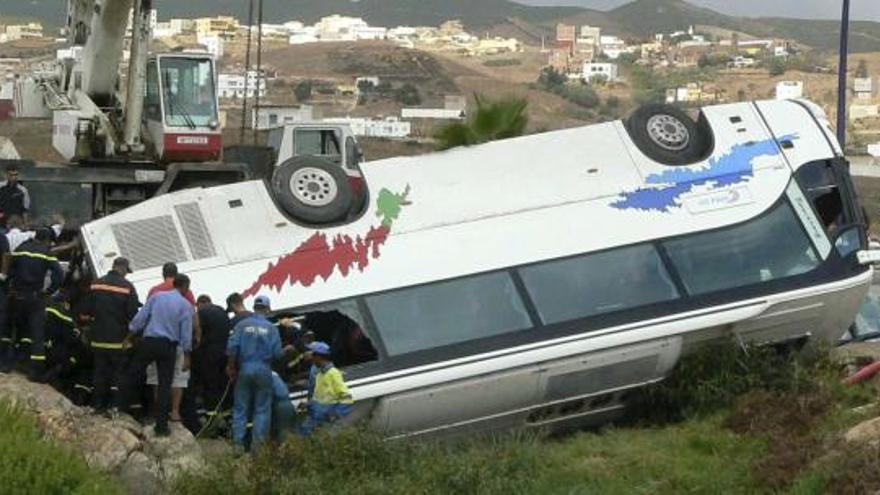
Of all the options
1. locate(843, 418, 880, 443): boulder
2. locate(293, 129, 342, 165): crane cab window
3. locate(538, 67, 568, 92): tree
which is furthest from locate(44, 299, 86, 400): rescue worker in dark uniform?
locate(538, 67, 568, 92): tree

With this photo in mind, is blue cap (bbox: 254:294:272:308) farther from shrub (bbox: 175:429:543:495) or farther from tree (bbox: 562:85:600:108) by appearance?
tree (bbox: 562:85:600:108)

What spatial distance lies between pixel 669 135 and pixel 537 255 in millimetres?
2005

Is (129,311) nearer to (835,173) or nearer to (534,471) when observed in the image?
(534,471)

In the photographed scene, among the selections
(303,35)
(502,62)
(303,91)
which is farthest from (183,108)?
(303,35)

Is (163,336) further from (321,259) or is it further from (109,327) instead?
(321,259)

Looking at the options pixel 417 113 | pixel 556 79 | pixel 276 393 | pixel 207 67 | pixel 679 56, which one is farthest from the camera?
pixel 679 56

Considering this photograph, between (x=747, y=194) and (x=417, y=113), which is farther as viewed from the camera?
(x=417, y=113)

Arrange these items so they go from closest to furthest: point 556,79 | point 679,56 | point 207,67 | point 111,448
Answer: point 111,448 → point 207,67 → point 556,79 → point 679,56

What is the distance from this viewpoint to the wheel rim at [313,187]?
1306cm

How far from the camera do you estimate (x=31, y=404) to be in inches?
419

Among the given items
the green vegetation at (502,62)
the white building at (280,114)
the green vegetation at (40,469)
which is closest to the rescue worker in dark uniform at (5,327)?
the green vegetation at (40,469)

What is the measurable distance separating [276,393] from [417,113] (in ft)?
176

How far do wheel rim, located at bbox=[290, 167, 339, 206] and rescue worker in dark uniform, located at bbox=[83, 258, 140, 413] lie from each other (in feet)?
6.58

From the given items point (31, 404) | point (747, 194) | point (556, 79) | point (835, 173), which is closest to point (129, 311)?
point (31, 404)
